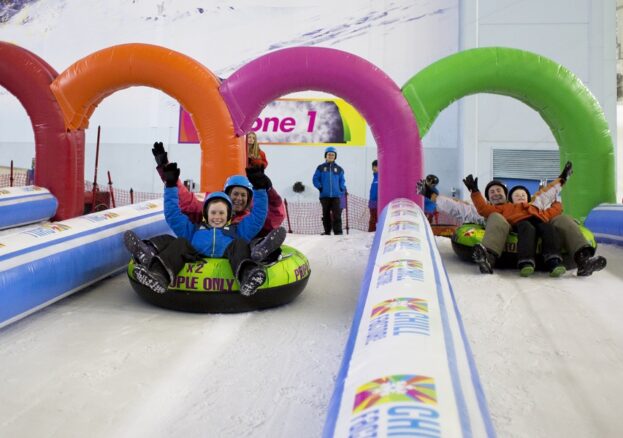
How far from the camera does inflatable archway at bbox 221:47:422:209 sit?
4.47 meters

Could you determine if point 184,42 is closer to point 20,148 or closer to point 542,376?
point 20,148

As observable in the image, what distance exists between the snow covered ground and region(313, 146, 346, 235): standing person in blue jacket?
292cm

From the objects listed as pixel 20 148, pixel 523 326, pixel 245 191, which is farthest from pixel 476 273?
pixel 20 148

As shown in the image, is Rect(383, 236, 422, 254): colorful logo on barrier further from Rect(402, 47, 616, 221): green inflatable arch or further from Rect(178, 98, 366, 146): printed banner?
Rect(178, 98, 366, 146): printed banner

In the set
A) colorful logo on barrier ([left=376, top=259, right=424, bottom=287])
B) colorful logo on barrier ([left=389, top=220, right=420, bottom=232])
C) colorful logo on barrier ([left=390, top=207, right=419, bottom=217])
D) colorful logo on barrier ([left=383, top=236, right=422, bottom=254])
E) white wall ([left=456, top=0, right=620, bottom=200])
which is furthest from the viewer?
white wall ([left=456, top=0, right=620, bottom=200])

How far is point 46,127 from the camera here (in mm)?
4969

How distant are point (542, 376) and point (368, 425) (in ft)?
4.13

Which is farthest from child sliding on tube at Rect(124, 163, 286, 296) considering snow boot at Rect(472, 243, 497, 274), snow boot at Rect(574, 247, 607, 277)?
snow boot at Rect(574, 247, 607, 277)

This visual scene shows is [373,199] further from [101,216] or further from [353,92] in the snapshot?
[101,216]

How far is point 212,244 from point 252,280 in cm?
42

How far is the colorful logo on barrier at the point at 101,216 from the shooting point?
10.8ft

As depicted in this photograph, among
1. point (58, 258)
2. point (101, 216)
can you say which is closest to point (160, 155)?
point (101, 216)

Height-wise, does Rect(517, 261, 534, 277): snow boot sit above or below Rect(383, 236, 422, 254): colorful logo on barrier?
below


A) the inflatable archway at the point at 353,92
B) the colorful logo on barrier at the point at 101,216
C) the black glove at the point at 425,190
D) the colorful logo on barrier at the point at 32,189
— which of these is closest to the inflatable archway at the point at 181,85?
the inflatable archway at the point at 353,92
